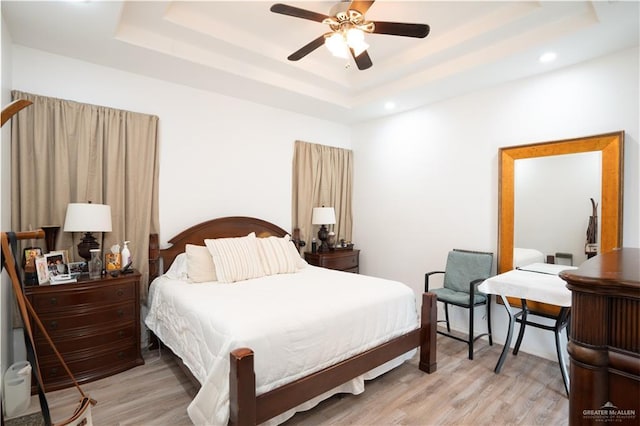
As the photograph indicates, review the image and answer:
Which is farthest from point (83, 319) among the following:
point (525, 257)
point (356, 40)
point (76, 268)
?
point (525, 257)

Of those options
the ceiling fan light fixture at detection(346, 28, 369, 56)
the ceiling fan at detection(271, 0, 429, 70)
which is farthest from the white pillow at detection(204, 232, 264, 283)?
the ceiling fan light fixture at detection(346, 28, 369, 56)

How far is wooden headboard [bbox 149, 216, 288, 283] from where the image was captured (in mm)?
3221

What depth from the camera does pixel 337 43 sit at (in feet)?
7.73

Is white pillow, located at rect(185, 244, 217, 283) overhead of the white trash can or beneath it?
overhead

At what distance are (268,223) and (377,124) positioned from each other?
2201mm

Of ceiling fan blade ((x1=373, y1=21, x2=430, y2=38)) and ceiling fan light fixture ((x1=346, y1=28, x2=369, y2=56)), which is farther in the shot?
ceiling fan light fixture ((x1=346, y1=28, x2=369, y2=56))

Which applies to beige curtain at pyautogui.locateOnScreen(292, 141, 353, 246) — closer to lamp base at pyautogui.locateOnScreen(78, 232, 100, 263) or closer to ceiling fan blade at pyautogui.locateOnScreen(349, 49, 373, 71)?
ceiling fan blade at pyautogui.locateOnScreen(349, 49, 373, 71)

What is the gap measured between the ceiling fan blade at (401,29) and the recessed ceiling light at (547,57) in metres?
1.39

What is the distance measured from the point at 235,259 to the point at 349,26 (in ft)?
7.21

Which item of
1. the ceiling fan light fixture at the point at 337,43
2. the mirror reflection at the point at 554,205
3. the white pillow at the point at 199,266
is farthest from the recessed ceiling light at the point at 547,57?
the white pillow at the point at 199,266

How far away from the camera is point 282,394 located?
1854 millimetres

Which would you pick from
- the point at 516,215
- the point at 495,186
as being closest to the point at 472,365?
the point at 516,215

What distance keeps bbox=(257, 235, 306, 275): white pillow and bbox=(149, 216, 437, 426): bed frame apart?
1.76 feet

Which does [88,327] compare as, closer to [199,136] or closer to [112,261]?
[112,261]
